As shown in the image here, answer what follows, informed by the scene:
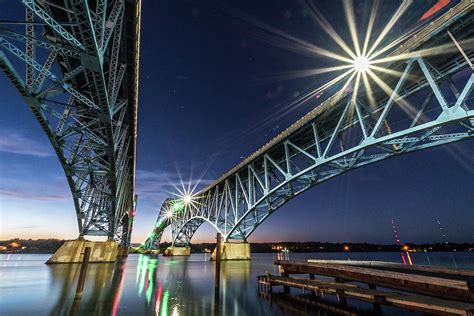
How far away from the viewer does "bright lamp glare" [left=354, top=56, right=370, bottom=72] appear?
671 inches

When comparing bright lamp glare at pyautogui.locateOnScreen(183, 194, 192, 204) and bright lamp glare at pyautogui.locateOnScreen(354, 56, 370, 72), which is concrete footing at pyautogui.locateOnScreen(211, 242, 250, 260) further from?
bright lamp glare at pyautogui.locateOnScreen(354, 56, 370, 72)

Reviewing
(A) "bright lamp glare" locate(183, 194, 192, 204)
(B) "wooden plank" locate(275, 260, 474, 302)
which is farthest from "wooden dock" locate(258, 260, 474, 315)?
(A) "bright lamp glare" locate(183, 194, 192, 204)

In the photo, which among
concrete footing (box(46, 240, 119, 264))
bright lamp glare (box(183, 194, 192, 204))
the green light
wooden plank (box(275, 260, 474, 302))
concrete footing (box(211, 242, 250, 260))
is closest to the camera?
wooden plank (box(275, 260, 474, 302))

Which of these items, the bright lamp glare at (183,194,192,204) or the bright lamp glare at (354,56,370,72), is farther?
the bright lamp glare at (183,194,192,204)

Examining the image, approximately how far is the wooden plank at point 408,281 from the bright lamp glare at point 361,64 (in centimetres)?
1439

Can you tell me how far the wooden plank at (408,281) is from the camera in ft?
22.2

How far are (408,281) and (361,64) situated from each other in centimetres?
1506

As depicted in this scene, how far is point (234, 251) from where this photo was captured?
1533 inches

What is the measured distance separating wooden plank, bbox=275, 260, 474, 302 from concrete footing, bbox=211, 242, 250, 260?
27.6 m

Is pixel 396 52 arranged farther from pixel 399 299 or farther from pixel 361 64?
pixel 399 299

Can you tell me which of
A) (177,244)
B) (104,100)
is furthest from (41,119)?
(177,244)

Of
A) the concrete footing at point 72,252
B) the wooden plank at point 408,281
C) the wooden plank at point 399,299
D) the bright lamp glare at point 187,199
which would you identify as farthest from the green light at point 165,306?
the bright lamp glare at point 187,199

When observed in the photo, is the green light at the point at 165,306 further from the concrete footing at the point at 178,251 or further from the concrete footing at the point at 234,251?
the concrete footing at the point at 178,251

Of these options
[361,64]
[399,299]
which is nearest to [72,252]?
[399,299]
